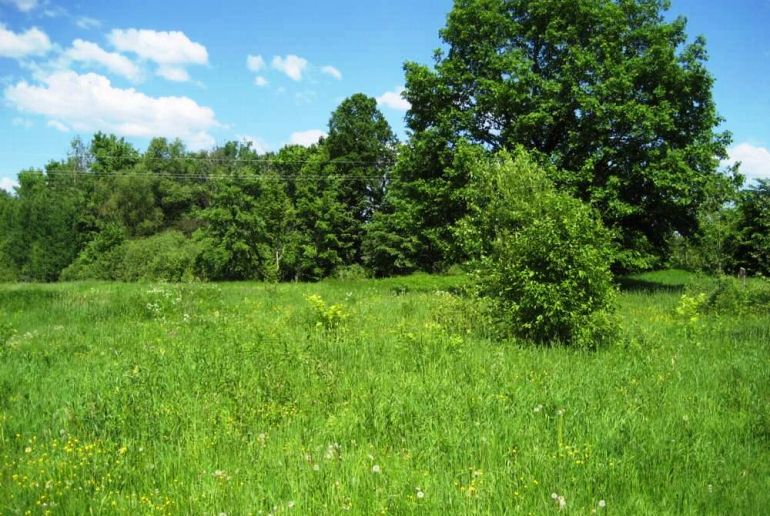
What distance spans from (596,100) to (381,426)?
2112cm

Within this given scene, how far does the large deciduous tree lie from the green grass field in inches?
566

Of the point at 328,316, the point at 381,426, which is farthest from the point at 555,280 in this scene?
the point at 381,426

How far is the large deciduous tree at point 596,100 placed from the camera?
23531 mm

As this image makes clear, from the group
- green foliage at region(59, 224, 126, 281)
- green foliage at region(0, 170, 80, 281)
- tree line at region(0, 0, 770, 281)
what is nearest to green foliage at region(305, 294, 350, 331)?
tree line at region(0, 0, 770, 281)

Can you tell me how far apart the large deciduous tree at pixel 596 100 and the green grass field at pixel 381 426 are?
1437cm

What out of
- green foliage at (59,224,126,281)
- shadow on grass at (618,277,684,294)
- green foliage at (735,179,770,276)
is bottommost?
green foliage at (59,224,126,281)

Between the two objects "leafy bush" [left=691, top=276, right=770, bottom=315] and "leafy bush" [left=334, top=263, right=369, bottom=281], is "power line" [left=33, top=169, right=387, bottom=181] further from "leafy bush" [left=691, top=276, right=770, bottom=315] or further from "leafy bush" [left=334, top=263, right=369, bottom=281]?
"leafy bush" [left=691, top=276, right=770, bottom=315]

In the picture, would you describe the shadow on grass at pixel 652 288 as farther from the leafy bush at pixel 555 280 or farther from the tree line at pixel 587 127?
the leafy bush at pixel 555 280

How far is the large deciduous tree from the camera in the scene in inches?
926

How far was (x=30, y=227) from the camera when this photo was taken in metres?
70.1

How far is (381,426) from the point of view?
5914 millimetres

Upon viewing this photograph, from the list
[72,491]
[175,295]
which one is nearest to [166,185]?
[175,295]

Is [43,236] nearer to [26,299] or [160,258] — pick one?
[160,258]

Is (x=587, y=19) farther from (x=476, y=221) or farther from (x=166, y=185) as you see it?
(x=166, y=185)
